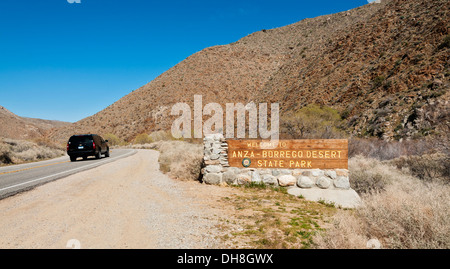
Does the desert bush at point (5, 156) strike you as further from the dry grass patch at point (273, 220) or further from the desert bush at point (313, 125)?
the desert bush at point (313, 125)

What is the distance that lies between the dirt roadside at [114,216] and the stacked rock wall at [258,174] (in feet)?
2.22

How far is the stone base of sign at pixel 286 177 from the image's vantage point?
777cm

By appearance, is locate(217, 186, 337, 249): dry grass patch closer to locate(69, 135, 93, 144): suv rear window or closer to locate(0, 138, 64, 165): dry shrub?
locate(69, 135, 93, 144): suv rear window

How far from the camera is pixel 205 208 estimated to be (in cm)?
630

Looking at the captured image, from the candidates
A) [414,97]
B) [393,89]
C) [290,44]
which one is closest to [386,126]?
[414,97]

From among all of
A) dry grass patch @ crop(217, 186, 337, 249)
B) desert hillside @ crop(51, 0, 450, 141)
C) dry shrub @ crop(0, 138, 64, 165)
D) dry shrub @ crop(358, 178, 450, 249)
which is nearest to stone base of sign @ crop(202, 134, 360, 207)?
dry grass patch @ crop(217, 186, 337, 249)

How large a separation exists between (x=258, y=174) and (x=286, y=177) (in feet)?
3.23

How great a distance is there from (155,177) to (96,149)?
9.95m

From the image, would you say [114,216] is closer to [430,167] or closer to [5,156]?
[430,167]

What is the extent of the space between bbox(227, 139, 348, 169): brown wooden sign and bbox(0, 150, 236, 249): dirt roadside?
137 cm

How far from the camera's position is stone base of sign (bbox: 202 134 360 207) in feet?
25.5

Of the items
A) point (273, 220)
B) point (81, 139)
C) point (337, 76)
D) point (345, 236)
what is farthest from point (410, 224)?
point (337, 76)
